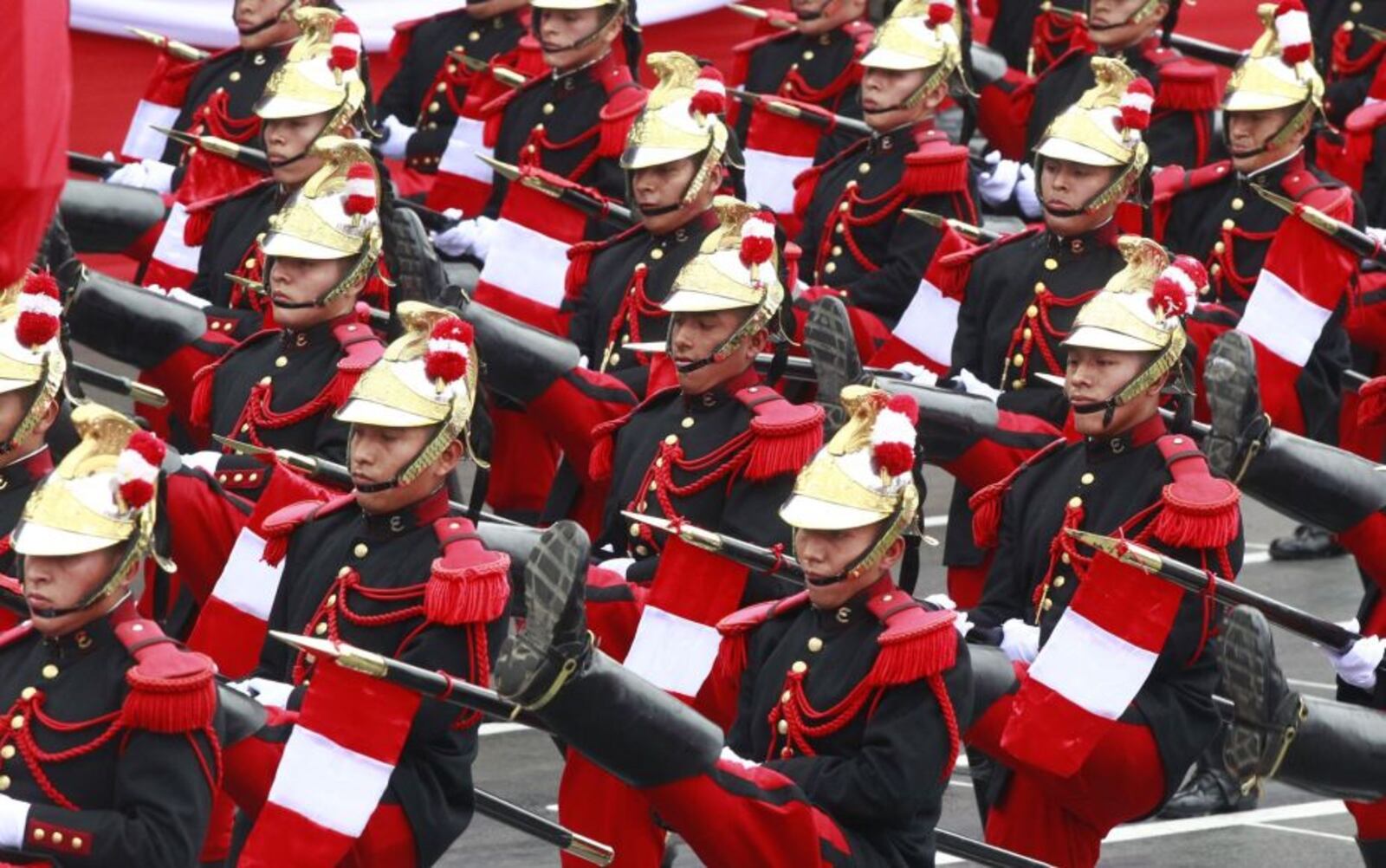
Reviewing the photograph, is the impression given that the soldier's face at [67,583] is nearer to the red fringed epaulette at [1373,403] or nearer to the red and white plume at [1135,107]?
the red and white plume at [1135,107]

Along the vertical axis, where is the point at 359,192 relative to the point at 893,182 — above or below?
above

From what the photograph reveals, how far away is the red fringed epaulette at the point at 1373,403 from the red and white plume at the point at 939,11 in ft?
7.36

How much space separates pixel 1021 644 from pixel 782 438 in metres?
0.89

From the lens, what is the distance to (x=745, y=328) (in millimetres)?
10766

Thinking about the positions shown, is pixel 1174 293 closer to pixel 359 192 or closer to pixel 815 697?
pixel 815 697

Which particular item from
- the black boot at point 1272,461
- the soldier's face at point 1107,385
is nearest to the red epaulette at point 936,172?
the black boot at point 1272,461

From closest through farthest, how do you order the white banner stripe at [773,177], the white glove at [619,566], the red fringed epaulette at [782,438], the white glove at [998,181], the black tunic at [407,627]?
1. the black tunic at [407,627]
2. the red fringed epaulette at [782,438]
3. the white glove at [619,566]
4. the white glove at [998,181]
5. the white banner stripe at [773,177]

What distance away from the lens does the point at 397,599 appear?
9.43 meters

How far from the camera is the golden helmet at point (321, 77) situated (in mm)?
12984

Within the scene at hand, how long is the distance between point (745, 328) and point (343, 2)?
6737 mm

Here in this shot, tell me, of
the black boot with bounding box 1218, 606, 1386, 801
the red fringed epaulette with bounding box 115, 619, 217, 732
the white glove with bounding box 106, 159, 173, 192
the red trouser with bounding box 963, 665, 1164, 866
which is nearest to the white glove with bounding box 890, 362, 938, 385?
the red trouser with bounding box 963, 665, 1164, 866

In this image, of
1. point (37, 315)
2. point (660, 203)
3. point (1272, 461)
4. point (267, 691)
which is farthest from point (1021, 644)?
point (37, 315)

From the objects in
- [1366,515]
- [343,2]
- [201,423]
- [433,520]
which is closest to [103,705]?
[433,520]

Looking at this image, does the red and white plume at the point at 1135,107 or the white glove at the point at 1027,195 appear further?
the white glove at the point at 1027,195
